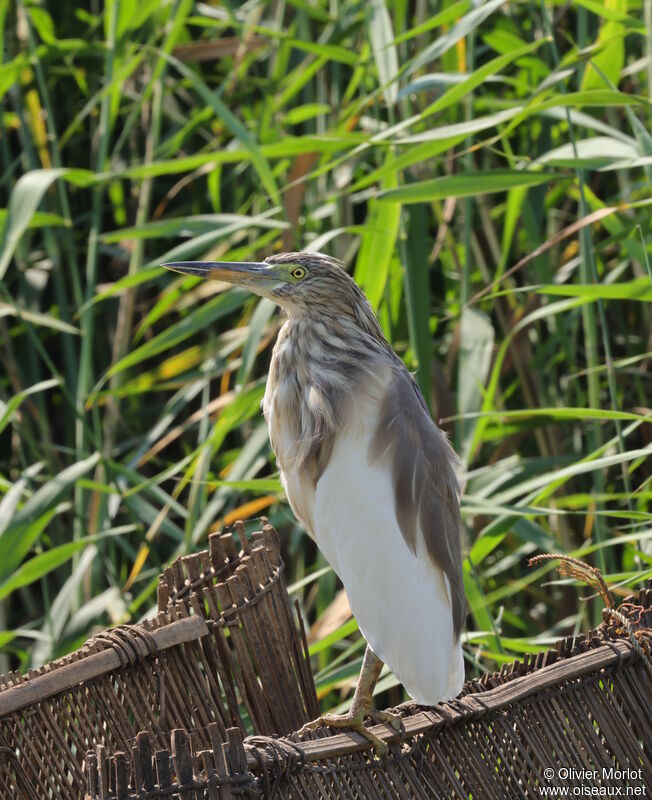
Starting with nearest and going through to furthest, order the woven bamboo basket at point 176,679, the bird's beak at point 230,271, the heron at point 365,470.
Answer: the woven bamboo basket at point 176,679
the heron at point 365,470
the bird's beak at point 230,271

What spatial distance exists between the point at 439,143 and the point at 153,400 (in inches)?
43.2

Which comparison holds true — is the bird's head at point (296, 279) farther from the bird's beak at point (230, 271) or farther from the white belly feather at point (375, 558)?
the white belly feather at point (375, 558)

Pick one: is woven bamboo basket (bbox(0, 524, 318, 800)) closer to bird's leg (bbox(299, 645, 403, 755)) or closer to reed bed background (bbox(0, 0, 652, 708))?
bird's leg (bbox(299, 645, 403, 755))

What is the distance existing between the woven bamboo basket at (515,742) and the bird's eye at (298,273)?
1.75 feet

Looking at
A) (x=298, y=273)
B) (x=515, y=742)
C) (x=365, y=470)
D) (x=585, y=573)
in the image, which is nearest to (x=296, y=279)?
(x=298, y=273)

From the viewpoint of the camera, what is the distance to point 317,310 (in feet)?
5.00

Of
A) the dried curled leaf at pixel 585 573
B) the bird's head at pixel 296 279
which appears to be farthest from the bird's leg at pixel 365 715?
the bird's head at pixel 296 279

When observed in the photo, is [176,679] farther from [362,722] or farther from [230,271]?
[230,271]

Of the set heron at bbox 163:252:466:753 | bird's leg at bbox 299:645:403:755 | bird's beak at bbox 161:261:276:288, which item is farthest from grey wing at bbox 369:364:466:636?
bird's beak at bbox 161:261:276:288

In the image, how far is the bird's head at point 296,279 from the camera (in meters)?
1.50

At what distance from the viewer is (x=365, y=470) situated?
1.42 meters

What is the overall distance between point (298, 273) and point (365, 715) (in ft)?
1.79

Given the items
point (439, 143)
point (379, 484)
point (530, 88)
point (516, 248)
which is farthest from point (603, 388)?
point (379, 484)

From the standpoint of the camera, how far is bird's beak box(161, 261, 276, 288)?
58.8 inches
